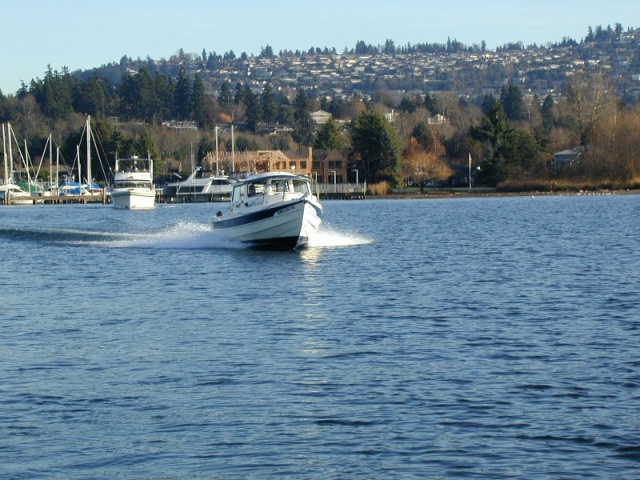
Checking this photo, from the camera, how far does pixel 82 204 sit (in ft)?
464

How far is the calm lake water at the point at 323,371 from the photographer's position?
Result: 15.8m

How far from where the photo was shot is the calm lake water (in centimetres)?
1578

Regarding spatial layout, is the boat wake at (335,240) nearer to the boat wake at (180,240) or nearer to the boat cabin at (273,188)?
the boat cabin at (273,188)

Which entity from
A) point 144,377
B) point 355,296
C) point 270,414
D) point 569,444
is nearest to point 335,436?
point 270,414

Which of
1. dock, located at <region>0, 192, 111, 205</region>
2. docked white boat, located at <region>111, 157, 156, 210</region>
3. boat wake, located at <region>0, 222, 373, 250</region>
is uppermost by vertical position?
docked white boat, located at <region>111, 157, 156, 210</region>

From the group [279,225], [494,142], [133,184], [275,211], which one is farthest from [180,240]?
[494,142]

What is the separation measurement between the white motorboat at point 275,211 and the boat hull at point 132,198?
2389 inches

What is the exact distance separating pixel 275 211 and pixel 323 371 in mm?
26943

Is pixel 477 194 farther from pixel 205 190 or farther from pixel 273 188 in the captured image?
pixel 273 188

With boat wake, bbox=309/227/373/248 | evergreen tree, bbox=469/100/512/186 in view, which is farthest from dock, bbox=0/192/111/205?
boat wake, bbox=309/227/373/248

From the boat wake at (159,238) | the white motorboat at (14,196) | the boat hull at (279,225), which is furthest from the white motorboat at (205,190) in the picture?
the boat hull at (279,225)

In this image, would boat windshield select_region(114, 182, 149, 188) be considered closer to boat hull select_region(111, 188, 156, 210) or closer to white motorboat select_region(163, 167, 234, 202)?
boat hull select_region(111, 188, 156, 210)

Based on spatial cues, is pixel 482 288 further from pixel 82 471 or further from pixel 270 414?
pixel 82 471

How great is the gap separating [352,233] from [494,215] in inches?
1052
